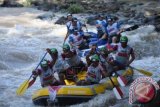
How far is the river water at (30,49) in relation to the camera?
1023 cm

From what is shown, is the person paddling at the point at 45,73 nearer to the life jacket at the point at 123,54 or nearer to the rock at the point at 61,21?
the life jacket at the point at 123,54

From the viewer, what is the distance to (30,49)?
16.2 meters

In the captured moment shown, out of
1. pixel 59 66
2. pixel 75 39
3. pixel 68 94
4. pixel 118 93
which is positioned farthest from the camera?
pixel 75 39

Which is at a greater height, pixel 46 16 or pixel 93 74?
pixel 93 74

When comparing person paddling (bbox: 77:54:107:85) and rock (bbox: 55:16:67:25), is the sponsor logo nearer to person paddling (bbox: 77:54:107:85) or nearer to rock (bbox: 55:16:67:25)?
person paddling (bbox: 77:54:107:85)

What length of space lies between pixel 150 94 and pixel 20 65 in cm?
1051

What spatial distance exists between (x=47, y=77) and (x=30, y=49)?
7129 millimetres

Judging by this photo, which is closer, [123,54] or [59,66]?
[59,66]

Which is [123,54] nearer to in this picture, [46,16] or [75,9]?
[46,16]

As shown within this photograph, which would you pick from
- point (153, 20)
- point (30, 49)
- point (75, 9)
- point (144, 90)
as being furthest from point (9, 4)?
point (144, 90)

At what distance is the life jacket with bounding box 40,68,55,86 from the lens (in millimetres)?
9211

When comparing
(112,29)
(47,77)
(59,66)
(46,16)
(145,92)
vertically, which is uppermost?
(145,92)

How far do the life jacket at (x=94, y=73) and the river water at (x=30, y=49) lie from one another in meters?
0.44

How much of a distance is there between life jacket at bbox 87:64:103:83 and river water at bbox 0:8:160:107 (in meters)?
0.44
